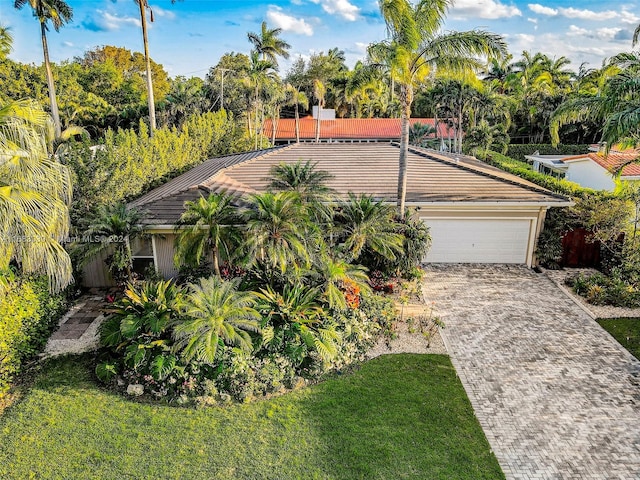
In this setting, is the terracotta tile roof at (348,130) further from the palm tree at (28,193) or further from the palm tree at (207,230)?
the palm tree at (28,193)

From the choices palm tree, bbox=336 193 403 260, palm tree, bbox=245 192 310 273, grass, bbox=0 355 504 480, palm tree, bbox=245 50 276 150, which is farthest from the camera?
palm tree, bbox=245 50 276 150

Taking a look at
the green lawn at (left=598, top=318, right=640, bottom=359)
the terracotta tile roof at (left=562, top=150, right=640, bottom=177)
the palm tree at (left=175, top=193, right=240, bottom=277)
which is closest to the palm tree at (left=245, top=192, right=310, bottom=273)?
the palm tree at (left=175, top=193, right=240, bottom=277)

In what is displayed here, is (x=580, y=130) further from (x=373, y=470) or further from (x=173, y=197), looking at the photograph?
(x=373, y=470)

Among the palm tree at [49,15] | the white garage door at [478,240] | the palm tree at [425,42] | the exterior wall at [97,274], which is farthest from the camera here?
the palm tree at [49,15]

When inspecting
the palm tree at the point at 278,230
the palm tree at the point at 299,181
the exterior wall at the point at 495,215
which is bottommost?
the exterior wall at the point at 495,215

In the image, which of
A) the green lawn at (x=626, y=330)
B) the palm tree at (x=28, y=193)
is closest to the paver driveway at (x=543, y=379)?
the green lawn at (x=626, y=330)

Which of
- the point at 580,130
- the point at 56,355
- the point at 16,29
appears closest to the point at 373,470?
the point at 56,355

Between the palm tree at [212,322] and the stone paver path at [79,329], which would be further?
the stone paver path at [79,329]

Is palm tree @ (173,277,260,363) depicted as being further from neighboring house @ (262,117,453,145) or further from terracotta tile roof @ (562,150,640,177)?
neighboring house @ (262,117,453,145)
